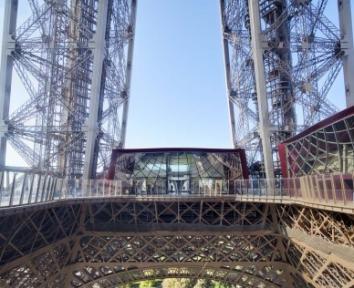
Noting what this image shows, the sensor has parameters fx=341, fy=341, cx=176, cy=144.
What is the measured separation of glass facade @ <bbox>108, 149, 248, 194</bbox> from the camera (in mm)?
21844

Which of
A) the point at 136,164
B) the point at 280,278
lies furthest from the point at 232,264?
the point at 136,164

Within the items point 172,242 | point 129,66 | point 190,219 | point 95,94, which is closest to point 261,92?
point 190,219

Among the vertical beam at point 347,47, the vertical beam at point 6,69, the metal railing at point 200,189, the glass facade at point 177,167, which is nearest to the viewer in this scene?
the metal railing at point 200,189

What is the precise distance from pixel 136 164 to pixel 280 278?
Result: 36.8ft

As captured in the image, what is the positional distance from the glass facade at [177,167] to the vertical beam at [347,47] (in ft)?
24.7

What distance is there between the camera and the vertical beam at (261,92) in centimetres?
2020

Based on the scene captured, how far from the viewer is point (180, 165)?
22.4m

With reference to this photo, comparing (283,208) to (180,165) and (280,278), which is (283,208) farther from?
(180,165)

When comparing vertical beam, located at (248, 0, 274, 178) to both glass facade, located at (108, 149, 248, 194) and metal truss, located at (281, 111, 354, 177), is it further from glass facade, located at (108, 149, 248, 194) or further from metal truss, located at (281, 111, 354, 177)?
glass facade, located at (108, 149, 248, 194)

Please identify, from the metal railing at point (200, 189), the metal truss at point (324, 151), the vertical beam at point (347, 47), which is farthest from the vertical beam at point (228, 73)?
the metal truss at point (324, 151)

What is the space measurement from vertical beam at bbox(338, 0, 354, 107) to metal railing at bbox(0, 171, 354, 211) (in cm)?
915

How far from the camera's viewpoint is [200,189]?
19.2 meters

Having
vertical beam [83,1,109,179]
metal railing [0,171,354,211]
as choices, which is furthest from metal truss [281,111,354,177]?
vertical beam [83,1,109,179]

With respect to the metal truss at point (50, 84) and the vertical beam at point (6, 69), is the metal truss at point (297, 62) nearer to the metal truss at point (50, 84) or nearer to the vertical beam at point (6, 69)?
the metal truss at point (50, 84)
